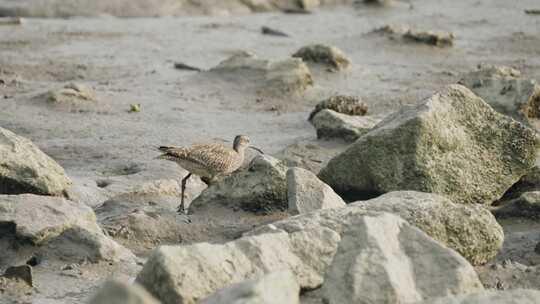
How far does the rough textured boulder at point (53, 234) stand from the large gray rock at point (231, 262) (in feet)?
4.52

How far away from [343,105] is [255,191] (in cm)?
459

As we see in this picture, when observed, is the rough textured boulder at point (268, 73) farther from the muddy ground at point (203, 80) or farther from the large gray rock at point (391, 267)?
the large gray rock at point (391, 267)

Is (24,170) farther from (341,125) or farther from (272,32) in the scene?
(272,32)

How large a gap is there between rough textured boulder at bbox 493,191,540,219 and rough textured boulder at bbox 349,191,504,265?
1477 millimetres

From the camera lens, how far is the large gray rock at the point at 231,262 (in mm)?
6148

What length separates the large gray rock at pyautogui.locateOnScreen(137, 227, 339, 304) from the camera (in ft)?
20.2

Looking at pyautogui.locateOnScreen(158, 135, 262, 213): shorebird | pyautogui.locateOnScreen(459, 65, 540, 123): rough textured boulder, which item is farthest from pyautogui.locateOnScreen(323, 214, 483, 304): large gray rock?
pyautogui.locateOnScreen(459, 65, 540, 123): rough textured boulder

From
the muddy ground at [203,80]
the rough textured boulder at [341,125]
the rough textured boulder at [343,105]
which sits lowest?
the muddy ground at [203,80]

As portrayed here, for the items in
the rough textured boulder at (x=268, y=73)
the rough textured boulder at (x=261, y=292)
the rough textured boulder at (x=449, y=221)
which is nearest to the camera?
the rough textured boulder at (x=261, y=292)

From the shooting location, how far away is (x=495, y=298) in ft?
20.2

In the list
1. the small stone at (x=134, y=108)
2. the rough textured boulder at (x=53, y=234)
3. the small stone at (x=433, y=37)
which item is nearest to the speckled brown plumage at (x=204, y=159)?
the rough textured boulder at (x=53, y=234)

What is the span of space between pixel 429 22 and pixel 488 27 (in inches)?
47.7

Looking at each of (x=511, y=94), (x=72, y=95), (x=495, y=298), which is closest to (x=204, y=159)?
(x=495, y=298)

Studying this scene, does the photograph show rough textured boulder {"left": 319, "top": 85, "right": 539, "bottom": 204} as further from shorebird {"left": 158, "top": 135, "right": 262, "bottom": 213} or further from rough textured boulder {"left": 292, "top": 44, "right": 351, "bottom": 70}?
rough textured boulder {"left": 292, "top": 44, "right": 351, "bottom": 70}
